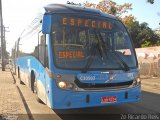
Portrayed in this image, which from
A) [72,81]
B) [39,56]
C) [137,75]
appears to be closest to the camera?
[72,81]

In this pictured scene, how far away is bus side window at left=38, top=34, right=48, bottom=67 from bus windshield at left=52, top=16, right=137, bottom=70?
0.55 meters

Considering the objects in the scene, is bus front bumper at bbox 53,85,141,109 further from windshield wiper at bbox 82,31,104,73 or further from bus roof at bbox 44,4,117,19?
bus roof at bbox 44,4,117,19

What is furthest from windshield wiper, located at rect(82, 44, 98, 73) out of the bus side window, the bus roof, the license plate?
the bus side window

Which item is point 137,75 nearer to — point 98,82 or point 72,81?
point 98,82

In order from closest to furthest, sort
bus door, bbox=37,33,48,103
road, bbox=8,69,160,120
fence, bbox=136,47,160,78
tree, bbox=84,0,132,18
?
bus door, bbox=37,33,48,103 → road, bbox=8,69,160,120 → fence, bbox=136,47,160,78 → tree, bbox=84,0,132,18

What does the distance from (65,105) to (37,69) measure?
280cm

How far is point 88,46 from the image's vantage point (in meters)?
9.25

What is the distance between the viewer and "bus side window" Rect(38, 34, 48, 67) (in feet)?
31.3

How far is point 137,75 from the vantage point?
9.71 meters

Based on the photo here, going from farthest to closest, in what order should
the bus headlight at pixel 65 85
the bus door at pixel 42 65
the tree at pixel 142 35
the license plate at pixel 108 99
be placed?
the tree at pixel 142 35
the bus door at pixel 42 65
the license plate at pixel 108 99
the bus headlight at pixel 65 85

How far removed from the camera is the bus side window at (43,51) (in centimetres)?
953

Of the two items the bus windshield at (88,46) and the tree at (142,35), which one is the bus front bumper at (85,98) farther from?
the tree at (142,35)

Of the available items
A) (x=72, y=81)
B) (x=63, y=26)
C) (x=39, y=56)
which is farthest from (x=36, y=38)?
(x=72, y=81)

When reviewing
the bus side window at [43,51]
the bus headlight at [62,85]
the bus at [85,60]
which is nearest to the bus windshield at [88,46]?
the bus at [85,60]
